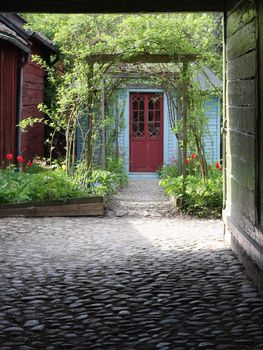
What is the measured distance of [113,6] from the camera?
10.0 meters

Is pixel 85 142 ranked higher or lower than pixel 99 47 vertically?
lower

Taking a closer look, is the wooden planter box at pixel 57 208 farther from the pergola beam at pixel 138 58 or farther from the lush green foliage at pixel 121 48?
the pergola beam at pixel 138 58

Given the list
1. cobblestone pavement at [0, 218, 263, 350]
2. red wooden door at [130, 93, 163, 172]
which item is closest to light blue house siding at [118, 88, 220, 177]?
red wooden door at [130, 93, 163, 172]

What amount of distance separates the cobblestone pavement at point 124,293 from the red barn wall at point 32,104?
9.54 meters

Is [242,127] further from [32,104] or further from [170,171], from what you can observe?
[32,104]

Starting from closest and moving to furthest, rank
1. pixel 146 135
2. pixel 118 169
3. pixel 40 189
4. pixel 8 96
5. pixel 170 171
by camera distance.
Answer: pixel 40 189, pixel 8 96, pixel 118 169, pixel 170 171, pixel 146 135

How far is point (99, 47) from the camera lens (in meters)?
14.7

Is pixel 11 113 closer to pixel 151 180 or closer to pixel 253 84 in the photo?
pixel 151 180

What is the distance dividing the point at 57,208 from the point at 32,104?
8.65m


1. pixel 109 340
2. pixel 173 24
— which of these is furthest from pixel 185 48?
pixel 109 340

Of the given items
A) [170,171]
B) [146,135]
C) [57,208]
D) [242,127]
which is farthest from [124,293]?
[146,135]

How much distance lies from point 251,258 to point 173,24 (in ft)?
25.6

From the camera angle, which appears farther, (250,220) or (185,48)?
(185,48)

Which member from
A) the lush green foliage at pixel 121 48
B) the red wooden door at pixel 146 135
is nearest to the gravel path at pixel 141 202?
the lush green foliage at pixel 121 48
